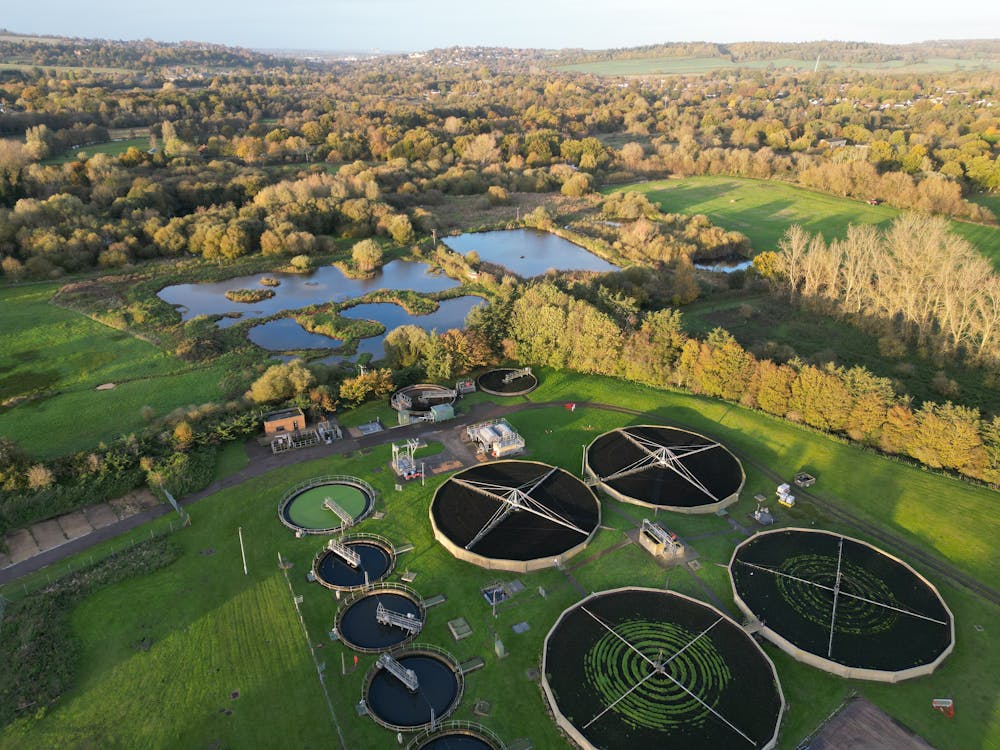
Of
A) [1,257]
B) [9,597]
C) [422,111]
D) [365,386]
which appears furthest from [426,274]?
[422,111]

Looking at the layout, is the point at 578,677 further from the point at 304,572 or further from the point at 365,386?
the point at 365,386

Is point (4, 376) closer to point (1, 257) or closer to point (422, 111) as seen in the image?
point (1, 257)

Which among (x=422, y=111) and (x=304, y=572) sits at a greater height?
(x=422, y=111)

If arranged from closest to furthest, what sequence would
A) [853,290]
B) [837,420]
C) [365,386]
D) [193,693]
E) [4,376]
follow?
[193,693] → [837,420] → [365,386] → [4,376] → [853,290]

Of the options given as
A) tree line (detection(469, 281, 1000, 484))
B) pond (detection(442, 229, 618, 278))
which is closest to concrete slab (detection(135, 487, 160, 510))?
tree line (detection(469, 281, 1000, 484))

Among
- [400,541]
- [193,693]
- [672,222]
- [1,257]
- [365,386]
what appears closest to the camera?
[193,693]

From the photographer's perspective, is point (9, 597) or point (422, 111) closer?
point (9, 597)

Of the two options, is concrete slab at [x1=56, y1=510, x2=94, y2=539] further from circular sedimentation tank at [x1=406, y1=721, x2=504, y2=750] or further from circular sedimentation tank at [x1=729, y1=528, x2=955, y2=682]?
circular sedimentation tank at [x1=729, y1=528, x2=955, y2=682]
